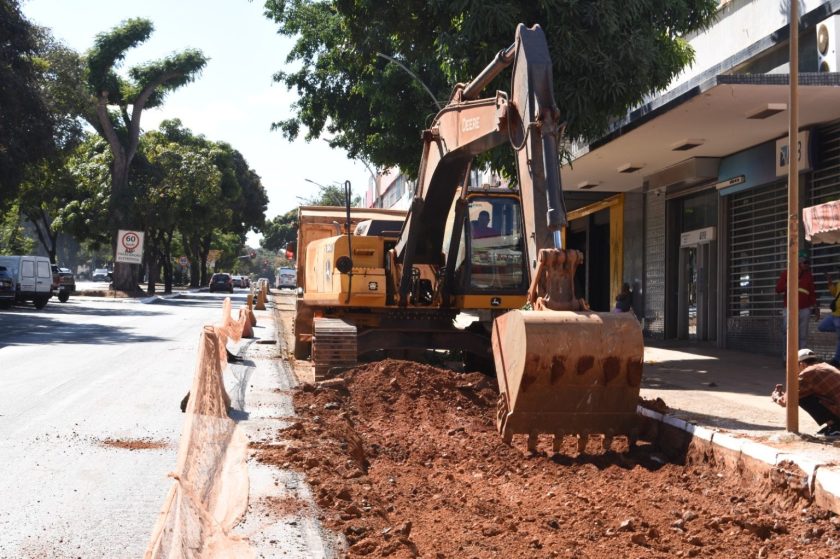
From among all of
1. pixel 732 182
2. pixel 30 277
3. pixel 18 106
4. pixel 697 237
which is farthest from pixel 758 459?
pixel 30 277

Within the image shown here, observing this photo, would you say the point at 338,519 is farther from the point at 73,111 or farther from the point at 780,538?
the point at 73,111

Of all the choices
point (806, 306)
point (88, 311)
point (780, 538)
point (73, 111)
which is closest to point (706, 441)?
point (780, 538)

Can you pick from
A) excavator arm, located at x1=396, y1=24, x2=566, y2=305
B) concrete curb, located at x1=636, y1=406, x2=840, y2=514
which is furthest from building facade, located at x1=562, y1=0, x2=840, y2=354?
concrete curb, located at x1=636, y1=406, x2=840, y2=514

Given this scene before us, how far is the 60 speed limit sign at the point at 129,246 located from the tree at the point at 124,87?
3160 mm

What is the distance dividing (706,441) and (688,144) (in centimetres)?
1247

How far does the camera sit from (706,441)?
7.95 metres

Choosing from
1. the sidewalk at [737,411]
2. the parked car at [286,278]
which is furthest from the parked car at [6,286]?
the parked car at [286,278]

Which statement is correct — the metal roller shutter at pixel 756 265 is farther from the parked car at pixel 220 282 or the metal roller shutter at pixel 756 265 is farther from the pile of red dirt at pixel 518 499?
the parked car at pixel 220 282

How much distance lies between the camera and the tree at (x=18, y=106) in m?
31.4

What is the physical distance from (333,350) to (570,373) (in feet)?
18.2

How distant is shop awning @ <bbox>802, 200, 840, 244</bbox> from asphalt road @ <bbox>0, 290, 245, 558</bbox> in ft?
26.0

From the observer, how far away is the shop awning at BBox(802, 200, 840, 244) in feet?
37.7

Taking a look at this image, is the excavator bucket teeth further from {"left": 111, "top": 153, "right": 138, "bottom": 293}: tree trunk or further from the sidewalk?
{"left": 111, "top": 153, "right": 138, "bottom": 293}: tree trunk

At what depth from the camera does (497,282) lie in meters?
13.7
